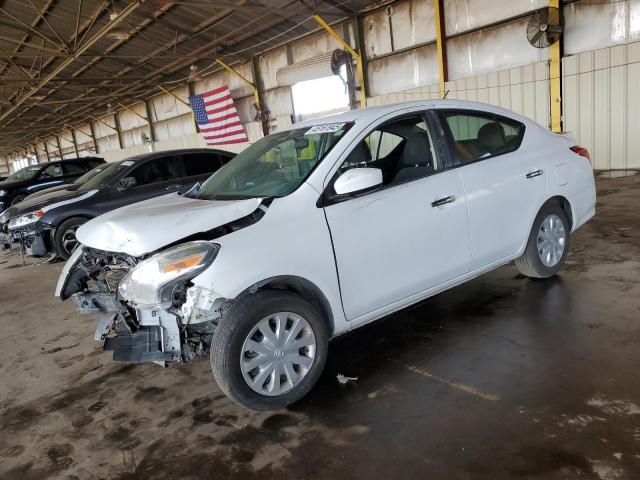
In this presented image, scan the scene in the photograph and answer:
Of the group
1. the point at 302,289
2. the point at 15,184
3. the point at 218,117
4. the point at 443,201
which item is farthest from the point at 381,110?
the point at 218,117

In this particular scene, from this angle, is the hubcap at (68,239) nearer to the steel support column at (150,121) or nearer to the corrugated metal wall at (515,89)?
the corrugated metal wall at (515,89)

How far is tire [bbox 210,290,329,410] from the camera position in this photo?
237 cm

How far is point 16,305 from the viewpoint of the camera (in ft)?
17.6

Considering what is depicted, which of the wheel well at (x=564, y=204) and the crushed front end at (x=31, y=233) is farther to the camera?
the crushed front end at (x=31, y=233)

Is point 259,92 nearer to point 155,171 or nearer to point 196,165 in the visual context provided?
point 196,165

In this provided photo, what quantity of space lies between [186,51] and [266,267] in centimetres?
1450

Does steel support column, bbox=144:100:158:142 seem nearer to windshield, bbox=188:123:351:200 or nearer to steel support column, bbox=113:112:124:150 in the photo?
steel support column, bbox=113:112:124:150

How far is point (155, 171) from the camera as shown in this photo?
23.9 ft

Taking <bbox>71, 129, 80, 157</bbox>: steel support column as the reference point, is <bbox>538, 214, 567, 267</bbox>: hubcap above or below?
below

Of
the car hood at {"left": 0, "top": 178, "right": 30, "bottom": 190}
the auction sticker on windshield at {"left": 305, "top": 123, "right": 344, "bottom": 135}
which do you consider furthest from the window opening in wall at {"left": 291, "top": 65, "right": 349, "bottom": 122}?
the auction sticker on windshield at {"left": 305, "top": 123, "right": 344, "bottom": 135}

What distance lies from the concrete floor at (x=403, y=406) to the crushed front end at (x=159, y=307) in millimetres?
442

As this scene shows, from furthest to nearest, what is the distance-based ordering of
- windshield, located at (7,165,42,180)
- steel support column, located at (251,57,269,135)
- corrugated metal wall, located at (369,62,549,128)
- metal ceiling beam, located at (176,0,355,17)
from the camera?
1. steel support column, located at (251,57,269,135)
2. windshield, located at (7,165,42,180)
3. metal ceiling beam, located at (176,0,355,17)
4. corrugated metal wall, located at (369,62,549,128)

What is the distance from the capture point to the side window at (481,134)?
3.29m

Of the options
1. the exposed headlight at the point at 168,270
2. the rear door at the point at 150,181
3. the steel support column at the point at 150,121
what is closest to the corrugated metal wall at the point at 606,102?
the rear door at the point at 150,181
